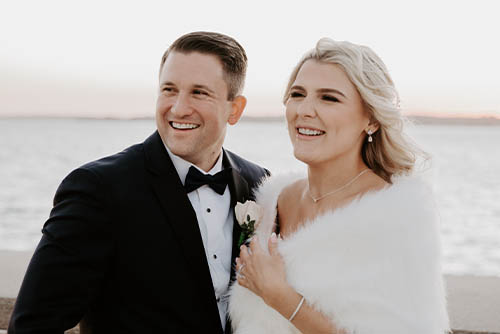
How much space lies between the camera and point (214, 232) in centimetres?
256

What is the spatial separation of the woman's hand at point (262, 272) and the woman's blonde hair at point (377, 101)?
735 mm

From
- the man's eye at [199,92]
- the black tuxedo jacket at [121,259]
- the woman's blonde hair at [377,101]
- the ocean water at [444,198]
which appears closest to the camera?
the black tuxedo jacket at [121,259]

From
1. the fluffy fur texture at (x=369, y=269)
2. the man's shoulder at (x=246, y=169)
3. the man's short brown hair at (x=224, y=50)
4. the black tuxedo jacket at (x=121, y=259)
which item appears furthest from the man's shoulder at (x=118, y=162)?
the fluffy fur texture at (x=369, y=269)

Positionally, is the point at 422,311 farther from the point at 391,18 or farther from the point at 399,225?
the point at 391,18

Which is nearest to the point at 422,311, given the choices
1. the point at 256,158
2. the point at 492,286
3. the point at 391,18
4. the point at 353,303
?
the point at 353,303

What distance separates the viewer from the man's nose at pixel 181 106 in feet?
8.44

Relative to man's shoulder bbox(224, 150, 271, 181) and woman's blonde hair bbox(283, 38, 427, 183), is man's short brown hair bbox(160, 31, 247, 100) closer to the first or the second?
woman's blonde hair bbox(283, 38, 427, 183)

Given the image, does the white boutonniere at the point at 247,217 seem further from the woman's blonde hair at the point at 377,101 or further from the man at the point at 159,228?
the woman's blonde hair at the point at 377,101

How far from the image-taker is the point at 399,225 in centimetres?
230

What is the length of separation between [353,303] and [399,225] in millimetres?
402

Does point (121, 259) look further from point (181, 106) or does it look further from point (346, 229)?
point (346, 229)

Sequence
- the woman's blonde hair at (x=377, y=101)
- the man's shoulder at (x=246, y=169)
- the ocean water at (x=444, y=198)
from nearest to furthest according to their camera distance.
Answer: the woman's blonde hair at (x=377, y=101) < the man's shoulder at (x=246, y=169) < the ocean water at (x=444, y=198)

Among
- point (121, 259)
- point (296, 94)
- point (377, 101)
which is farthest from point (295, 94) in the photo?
point (121, 259)

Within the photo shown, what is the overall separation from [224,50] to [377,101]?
2.83 feet
